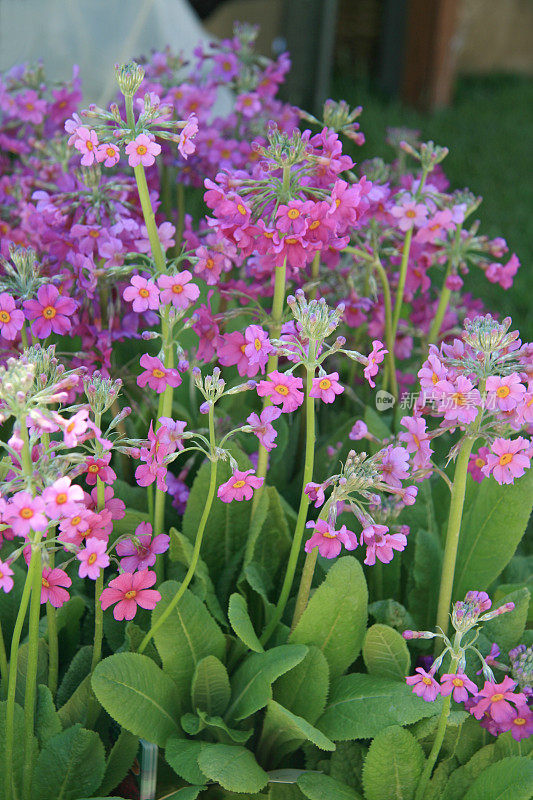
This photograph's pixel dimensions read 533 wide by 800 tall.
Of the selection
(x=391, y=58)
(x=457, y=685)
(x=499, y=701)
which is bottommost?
(x=391, y=58)

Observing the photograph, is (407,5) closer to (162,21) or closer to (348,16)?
(348,16)

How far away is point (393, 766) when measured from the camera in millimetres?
1284

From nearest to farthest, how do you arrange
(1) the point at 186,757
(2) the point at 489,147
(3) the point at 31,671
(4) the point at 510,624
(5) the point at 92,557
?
(5) the point at 92,557 < (3) the point at 31,671 < (1) the point at 186,757 < (4) the point at 510,624 < (2) the point at 489,147

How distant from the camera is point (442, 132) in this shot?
587cm

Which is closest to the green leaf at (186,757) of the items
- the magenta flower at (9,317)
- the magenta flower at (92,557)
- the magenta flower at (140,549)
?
the magenta flower at (140,549)

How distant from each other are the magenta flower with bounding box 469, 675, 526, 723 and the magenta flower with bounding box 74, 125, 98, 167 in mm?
873

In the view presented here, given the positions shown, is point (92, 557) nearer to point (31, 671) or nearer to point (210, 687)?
point (31, 671)

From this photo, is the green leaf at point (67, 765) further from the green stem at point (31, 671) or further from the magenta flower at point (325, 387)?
the magenta flower at point (325, 387)

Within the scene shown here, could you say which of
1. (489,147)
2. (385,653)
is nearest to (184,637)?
(385,653)

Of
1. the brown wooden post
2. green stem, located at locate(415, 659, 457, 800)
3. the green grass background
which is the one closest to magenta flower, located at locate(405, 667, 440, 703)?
green stem, located at locate(415, 659, 457, 800)

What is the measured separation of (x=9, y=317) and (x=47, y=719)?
1.85ft

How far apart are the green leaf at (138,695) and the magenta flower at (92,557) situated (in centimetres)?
24

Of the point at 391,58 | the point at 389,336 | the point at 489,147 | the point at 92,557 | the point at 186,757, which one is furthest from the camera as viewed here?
the point at 391,58

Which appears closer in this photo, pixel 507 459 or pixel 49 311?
pixel 507 459
